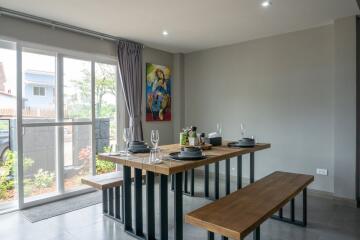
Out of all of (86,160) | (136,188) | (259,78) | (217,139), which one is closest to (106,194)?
(136,188)

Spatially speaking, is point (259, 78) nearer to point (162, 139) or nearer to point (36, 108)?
point (162, 139)

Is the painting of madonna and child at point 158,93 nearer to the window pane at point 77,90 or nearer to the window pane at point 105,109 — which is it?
the window pane at point 105,109

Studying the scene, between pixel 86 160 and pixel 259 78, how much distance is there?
3.22 meters

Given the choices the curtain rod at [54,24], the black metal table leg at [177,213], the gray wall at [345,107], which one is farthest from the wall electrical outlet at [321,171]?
the curtain rod at [54,24]

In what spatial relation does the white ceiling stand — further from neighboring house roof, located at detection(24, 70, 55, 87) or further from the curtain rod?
neighboring house roof, located at detection(24, 70, 55, 87)

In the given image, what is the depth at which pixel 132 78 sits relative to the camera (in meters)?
4.53

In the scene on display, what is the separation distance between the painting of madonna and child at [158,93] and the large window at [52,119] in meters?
0.70

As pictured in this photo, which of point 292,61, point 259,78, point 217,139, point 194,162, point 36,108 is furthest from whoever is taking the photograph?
point 259,78

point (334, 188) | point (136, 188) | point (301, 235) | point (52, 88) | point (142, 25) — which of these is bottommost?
point (301, 235)

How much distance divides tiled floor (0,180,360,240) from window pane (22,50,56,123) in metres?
1.34

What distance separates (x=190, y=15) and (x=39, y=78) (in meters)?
2.27

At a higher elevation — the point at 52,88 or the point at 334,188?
the point at 52,88

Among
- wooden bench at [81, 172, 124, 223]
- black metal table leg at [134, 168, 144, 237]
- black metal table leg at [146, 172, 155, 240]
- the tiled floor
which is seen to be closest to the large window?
the tiled floor

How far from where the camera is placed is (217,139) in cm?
317
